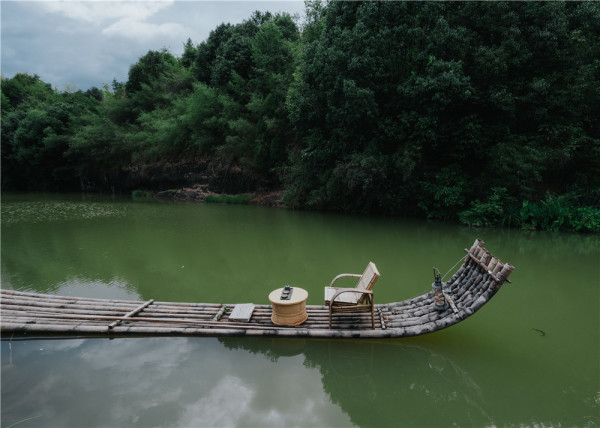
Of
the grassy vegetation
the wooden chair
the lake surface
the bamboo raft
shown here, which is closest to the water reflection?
the lake surface

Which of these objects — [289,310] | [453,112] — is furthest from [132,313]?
[453,112]

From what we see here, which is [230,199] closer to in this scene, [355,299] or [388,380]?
[355,299]

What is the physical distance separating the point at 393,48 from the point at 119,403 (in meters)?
14.8

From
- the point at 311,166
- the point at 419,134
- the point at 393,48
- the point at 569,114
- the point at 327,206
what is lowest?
the point at 327,206

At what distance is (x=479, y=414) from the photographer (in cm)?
300

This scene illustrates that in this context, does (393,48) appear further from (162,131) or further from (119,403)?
(162,131)

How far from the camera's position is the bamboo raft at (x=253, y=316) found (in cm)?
384

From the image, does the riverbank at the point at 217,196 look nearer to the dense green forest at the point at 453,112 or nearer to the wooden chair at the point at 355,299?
the dense green forest at the point at 453,112

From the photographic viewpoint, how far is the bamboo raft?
3842mm

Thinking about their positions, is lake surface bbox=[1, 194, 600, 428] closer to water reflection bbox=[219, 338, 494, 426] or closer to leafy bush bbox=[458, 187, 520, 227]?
water reflection bbox=[219, 338, 494, 426]

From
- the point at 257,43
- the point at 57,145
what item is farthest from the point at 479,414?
the point at 57,145

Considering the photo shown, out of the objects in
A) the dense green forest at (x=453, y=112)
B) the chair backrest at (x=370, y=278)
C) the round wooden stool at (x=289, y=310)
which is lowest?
the round wooden stool at (x=289, y=310)

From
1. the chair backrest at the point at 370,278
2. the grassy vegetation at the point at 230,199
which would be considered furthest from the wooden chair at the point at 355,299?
the grassy vegetation at the point at 230,199

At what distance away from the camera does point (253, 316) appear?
4.50 meters
